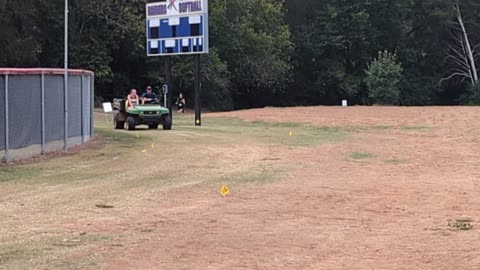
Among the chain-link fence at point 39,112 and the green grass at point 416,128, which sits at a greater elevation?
the chain-link fence at point 39,112

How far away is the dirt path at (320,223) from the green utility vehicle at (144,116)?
10709 millimetres

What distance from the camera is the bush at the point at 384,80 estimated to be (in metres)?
62.2

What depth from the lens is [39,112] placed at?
18.0 meters

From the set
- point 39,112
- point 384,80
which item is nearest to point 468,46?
point 384,80

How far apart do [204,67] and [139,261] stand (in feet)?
167

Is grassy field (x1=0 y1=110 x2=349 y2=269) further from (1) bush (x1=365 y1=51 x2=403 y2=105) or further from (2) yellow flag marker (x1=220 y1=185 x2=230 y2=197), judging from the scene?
(1) bush (x1=365 y1=51 x2=403 y2=105)

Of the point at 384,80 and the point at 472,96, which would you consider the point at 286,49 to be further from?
the point at 472,96

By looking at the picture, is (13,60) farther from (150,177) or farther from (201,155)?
(150,177)

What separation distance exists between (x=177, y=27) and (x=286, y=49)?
35.5m

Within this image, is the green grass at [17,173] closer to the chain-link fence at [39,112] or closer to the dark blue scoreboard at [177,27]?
the chain-link fence at [39,112]

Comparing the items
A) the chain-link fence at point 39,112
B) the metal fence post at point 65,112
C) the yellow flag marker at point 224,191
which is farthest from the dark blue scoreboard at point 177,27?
the yellow flag marker at point 224,191

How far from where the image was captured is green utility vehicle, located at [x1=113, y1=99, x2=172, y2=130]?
27.3 metres

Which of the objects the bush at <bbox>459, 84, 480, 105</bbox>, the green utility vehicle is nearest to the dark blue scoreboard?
the green utility vehicle

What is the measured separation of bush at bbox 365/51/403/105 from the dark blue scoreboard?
1293 inches
